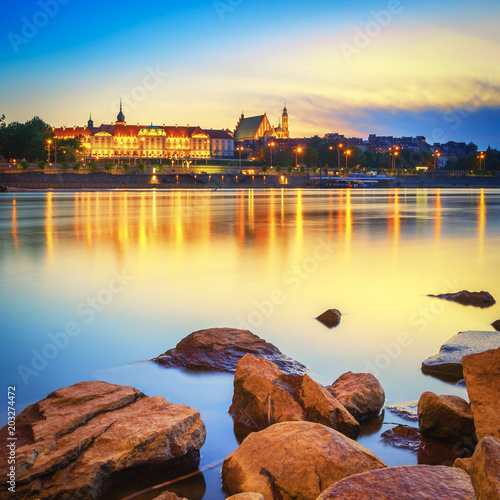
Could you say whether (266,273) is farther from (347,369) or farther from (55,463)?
(55,463)

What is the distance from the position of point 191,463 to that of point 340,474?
986mm

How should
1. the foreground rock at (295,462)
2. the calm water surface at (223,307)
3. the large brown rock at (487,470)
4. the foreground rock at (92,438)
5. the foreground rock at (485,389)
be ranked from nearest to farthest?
the large brown rock at (487,470), the foreground rock at (295,462), the foreground rock at (92,438), the foreground rock at (485,389), the calm water surface at (223,307)

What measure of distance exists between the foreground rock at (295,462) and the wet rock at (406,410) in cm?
113

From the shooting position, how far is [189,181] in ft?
356

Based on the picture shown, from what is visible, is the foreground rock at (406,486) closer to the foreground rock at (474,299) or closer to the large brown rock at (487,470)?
the large brown rock at (487,470)

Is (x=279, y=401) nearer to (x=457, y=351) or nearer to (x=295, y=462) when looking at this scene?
(x=295, y=462)

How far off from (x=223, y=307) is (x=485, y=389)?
4304 millimetres

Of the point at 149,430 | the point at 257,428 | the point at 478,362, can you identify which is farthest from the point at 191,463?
the point at 478,362

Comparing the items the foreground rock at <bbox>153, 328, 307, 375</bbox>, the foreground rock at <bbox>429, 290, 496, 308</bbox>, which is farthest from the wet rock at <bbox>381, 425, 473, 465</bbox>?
the foreground rock at <bbox>429, 290, 496, 308</bbox>

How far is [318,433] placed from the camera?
10.1 feet

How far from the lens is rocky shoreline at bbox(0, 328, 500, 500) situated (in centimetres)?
230

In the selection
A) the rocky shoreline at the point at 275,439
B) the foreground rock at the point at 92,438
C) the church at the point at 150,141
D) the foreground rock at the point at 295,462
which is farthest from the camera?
the church at the point at 150,141

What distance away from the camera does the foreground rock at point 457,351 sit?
473 cm

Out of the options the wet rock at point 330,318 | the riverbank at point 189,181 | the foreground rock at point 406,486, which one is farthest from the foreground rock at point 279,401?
the riverbank at point 189,181
